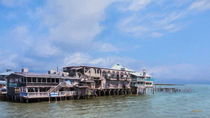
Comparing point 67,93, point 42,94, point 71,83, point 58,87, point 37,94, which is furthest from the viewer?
point 71,83

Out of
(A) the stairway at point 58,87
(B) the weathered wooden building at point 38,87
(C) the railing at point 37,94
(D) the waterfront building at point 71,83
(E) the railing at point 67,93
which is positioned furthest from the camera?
(E) the railing at point 67,93

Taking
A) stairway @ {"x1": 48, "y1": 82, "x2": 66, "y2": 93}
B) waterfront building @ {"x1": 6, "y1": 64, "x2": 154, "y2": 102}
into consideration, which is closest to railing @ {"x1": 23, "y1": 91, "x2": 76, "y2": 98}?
waterfront building @ {"x1": 6, "y1": 64, "x2": 154, "y2": 102}

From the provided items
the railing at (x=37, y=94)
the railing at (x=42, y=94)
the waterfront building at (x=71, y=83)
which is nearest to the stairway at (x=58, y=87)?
the waterfront building at (x=71, y=83)

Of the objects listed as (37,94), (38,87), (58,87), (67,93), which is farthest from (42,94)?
(67,93)

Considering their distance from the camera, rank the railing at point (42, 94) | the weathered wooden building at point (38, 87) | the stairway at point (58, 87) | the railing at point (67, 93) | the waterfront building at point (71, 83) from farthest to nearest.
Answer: the railing at point (67, 93) → the stairway at point (58, 87) → the waterfront building at point (71, 83) → the weathered wooden building at point (38, 87) → the railing at point (42, 94)

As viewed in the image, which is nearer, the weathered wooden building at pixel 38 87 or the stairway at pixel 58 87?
the weathered wooden building at pixel 38 87

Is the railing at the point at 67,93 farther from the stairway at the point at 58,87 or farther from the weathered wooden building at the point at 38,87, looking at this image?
the stairway at the point at 58,87

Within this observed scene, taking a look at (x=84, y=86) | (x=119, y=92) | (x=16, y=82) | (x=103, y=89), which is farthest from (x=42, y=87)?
(x=119, y=92)

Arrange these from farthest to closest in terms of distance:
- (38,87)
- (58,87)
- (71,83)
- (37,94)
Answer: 1. (71,83)
2. (58,87)
3. (38,87)
4. (37,94)

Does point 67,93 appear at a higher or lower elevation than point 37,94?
lower

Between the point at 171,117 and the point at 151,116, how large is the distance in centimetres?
291

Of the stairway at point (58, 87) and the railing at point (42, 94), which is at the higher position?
the stairway at point (58, 87)

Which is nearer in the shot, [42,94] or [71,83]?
[42,94]

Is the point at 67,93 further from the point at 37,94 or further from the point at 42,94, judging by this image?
the point at 37,94
